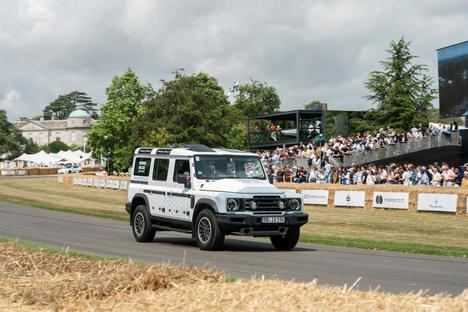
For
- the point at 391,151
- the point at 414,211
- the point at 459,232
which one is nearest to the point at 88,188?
the point at 391,151

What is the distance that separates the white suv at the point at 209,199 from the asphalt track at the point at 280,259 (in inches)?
19.8

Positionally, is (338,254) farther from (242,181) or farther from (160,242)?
(160,242)

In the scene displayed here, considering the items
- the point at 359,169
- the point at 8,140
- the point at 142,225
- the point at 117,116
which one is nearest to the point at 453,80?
the point at 359,169

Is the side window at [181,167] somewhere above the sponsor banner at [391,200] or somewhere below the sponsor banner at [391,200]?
above

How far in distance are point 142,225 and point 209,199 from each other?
3.12 m

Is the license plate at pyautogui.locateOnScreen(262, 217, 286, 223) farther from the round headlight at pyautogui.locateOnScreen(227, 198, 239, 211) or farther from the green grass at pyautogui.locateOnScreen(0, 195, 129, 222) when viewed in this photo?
the green grass at pyautogui.locateOnScreen(0, 195, 129, 222)

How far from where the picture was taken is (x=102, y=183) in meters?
58.9

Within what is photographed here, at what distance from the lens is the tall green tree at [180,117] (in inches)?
2598

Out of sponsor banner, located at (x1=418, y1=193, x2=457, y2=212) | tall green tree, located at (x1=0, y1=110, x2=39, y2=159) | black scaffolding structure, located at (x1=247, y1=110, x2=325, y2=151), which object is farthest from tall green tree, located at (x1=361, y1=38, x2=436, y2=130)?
tall green tree, located at (x1=0, y1=110, x2=39, y2=159)

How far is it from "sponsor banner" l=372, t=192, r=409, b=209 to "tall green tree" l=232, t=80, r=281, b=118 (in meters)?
90.0

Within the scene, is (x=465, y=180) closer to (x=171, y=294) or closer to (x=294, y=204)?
(x=294, y=204)

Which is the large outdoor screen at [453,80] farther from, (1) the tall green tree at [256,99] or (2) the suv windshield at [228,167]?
(1) the tall green tree at [256,99]

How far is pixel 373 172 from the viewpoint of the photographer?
36.7 metres

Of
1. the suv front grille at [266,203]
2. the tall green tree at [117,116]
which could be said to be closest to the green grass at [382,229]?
the suv front grille at [266,203]
